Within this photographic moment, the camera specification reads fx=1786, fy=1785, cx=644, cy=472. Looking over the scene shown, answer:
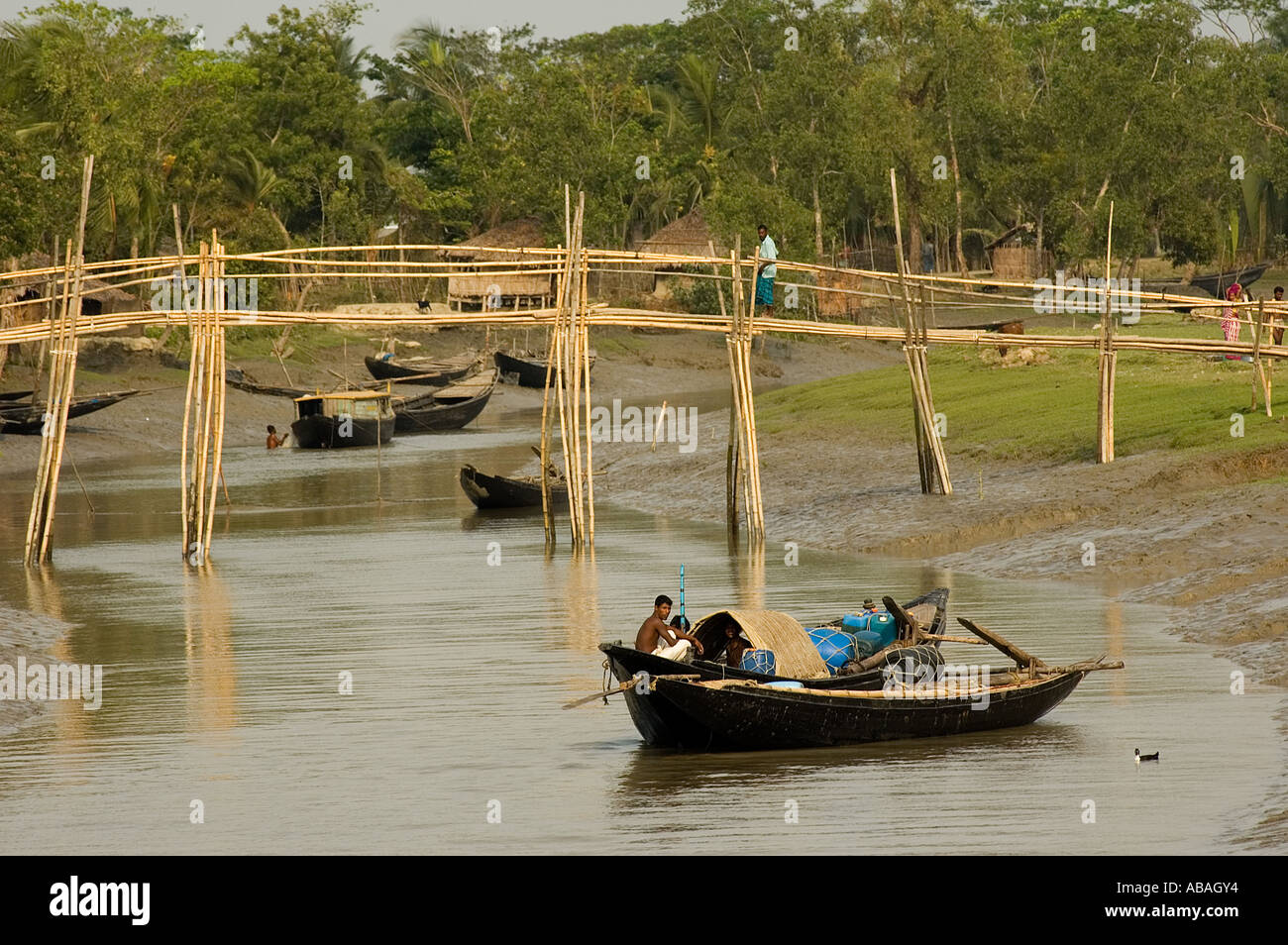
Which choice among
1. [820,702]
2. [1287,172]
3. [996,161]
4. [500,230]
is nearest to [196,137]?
[500,230]

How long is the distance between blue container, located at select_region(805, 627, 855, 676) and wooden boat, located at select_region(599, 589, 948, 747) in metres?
0.36

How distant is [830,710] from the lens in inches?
451

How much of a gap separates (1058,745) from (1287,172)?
42.1m

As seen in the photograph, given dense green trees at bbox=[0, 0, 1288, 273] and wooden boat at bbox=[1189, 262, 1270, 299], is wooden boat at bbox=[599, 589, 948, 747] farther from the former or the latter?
wooden boat at bbox=[1189, 262, 1270, 299]

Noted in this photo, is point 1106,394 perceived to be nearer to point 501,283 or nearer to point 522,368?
point 522,368

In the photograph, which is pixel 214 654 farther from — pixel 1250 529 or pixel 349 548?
pixel 1250 529

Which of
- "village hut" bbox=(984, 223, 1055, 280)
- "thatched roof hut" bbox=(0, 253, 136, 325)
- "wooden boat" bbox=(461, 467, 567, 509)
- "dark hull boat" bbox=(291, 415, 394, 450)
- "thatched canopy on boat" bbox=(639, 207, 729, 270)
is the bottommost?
"wooden boat" bbox=(461, 467, 567, 509)

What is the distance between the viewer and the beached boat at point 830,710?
443 inches

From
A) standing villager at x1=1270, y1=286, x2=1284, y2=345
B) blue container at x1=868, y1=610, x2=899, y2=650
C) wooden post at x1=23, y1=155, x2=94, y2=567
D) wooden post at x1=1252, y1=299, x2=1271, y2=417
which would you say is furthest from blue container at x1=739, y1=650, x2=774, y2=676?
standing villager at x1=1270, y1=286, x2=1284, y2=345

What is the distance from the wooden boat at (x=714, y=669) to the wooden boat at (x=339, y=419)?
27457 mm

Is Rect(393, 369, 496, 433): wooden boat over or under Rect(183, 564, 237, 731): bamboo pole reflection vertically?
over

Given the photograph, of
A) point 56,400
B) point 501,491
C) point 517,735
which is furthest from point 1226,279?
point 517,735

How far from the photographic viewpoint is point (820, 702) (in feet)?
37.3

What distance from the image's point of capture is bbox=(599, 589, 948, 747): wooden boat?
37.2ft
